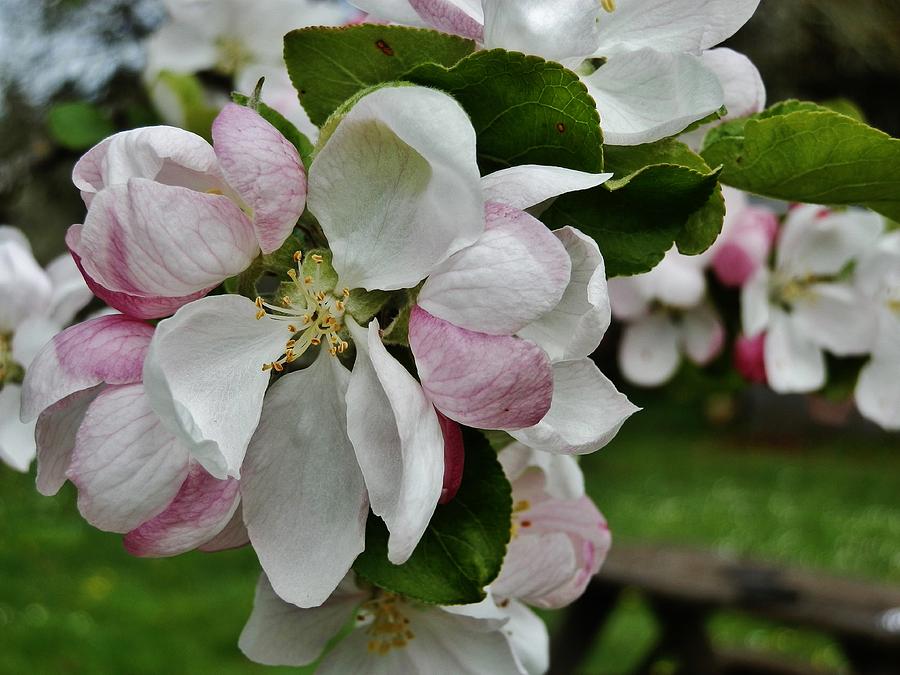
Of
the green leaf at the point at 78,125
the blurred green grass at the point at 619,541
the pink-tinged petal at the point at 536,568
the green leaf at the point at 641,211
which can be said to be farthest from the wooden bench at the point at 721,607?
the green leaf at the point at 641,211

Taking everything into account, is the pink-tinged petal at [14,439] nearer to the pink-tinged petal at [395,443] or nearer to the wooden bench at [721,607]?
the pink-tinged petal at [395,443]

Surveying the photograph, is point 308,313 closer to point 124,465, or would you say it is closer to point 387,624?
point 124,465

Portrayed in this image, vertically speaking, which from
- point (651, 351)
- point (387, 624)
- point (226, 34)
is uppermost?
point (226, 34)

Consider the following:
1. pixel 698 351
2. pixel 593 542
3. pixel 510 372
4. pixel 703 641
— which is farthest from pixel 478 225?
pixel 703 641

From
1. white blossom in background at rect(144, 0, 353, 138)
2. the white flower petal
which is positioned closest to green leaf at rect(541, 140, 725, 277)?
the white flower petal

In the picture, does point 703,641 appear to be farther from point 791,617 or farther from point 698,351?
point 698,351

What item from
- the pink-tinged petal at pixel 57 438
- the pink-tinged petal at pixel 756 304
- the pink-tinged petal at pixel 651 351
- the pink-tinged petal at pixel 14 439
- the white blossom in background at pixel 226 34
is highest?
the pink-tinged petal at pixel 57 438

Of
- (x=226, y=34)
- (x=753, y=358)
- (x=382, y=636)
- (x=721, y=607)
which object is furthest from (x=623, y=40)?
(x=721, y=607)

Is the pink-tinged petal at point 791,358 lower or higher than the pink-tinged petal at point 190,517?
lower

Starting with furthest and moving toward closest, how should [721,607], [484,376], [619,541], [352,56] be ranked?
[619,541] → [721,607] → [352,56] → [484,376]
